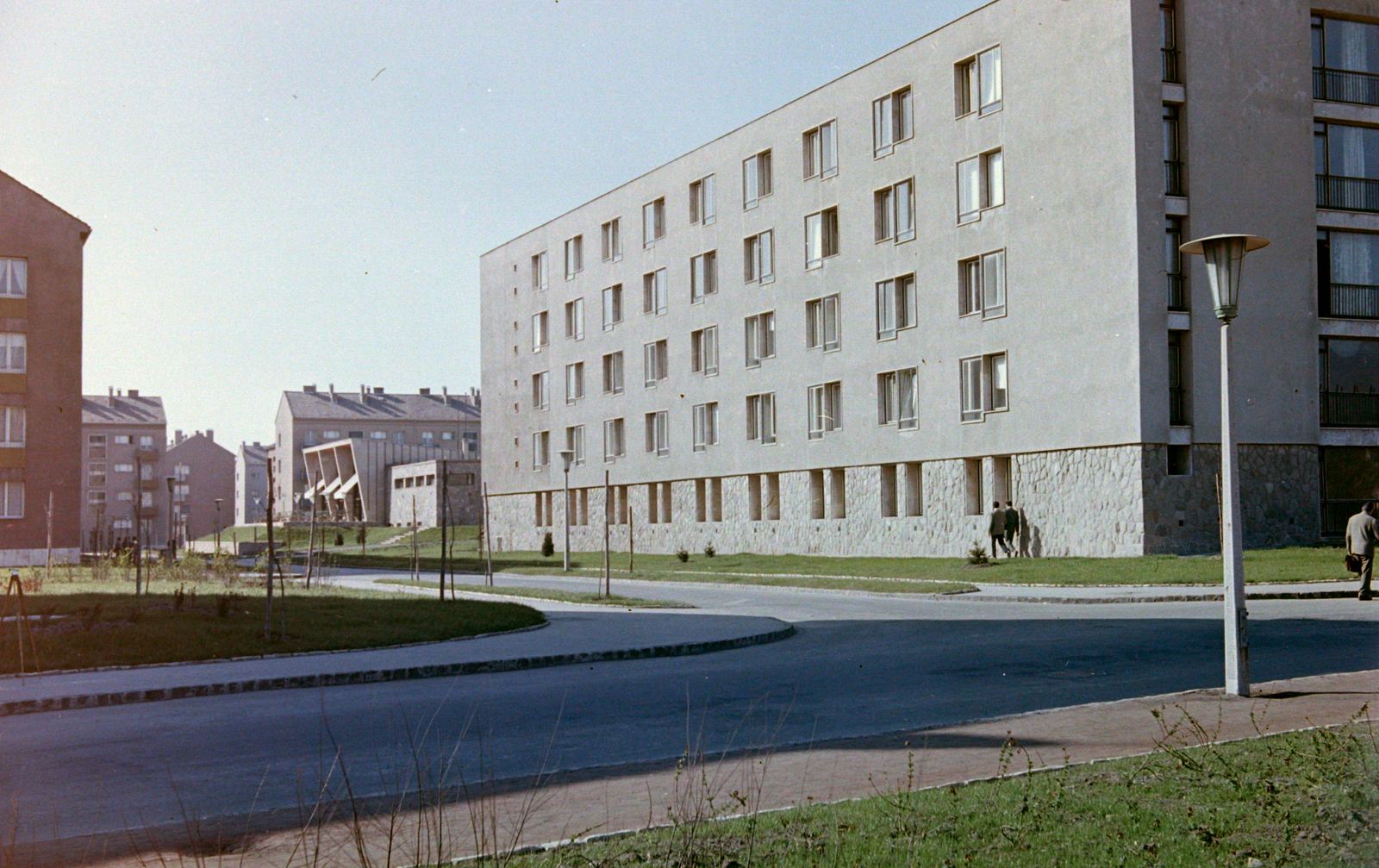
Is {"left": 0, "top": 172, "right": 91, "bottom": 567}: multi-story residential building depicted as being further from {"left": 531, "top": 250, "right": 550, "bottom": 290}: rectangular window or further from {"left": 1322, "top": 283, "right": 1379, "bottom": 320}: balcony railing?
{"left": 1322, "top": 283, "right": 1379, "bottom": 320}: balcony railing

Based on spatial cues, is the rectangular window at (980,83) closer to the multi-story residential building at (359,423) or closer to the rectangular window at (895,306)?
the rectangular window at (895,306)

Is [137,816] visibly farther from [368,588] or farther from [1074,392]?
[1074,392]

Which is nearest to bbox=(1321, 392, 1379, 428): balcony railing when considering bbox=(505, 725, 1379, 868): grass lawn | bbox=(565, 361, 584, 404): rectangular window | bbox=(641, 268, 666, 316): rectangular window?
bbox=(641, 268, 666, 316): rectangular window

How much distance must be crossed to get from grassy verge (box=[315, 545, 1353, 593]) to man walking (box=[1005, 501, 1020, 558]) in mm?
1535

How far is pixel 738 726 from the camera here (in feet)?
32.9

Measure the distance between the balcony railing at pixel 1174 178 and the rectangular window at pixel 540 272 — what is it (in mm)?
37754

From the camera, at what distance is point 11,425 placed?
167 ft

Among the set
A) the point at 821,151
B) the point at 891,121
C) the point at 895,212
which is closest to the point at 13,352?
the point at 821,151

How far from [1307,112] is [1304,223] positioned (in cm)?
336

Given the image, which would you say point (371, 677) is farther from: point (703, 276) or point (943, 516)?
point (703, 276)

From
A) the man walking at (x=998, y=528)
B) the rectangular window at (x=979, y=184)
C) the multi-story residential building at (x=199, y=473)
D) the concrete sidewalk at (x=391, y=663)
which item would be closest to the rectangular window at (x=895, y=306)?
the rectangular window at (x=979, y=184)

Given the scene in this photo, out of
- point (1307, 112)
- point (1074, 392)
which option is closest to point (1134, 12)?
point (1307, 112)

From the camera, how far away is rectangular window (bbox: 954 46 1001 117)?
128 ft

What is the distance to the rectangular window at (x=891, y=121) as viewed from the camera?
141ft
